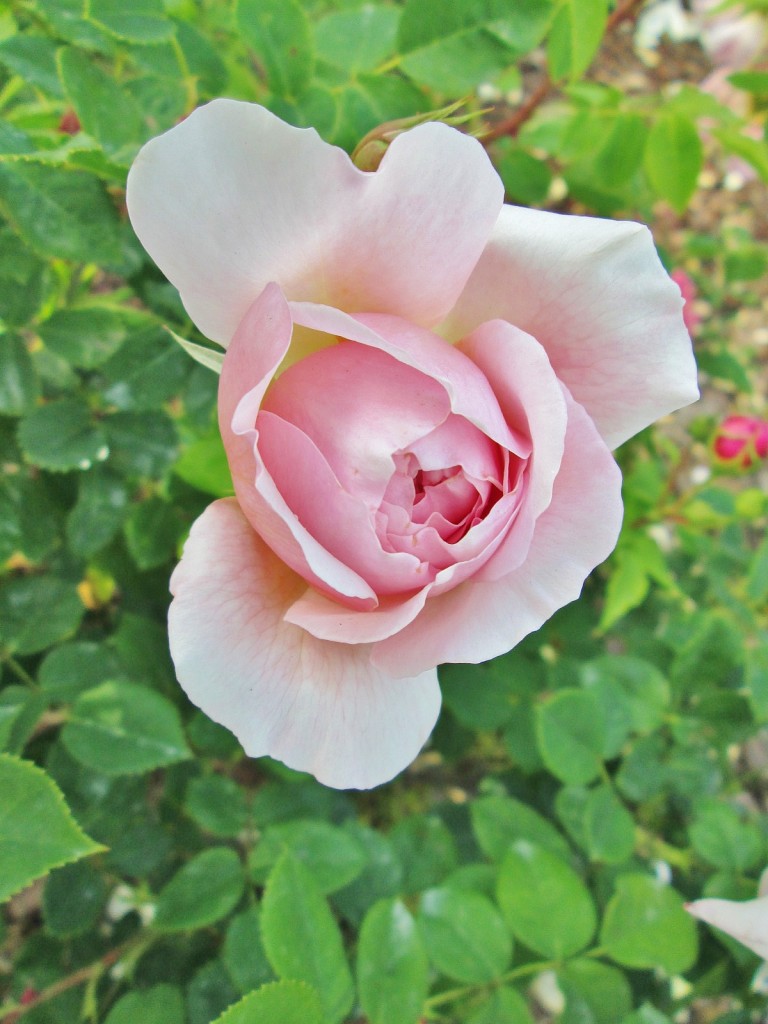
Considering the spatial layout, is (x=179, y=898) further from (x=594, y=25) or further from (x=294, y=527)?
(x=594, y=25)

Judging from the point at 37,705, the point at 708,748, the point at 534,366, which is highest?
the point at 534,366

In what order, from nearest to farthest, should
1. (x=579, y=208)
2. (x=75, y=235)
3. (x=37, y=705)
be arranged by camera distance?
1. (x=75, y=235)
2. (x=37, y=705)
3. (x=579, y=208)

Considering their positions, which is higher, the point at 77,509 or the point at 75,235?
the point at 75,235

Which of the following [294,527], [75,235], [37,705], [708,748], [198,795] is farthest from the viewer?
[708,748]

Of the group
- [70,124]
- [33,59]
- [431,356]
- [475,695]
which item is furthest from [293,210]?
[475,695]

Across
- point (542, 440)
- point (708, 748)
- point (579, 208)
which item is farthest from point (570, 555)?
point (579, 208)

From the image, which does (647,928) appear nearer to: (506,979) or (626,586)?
(506,979)

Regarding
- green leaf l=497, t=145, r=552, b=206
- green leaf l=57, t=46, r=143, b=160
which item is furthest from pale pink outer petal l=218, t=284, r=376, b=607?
green leaf l=497, t=145, r=552, b=206

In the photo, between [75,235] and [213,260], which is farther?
[75,235]
